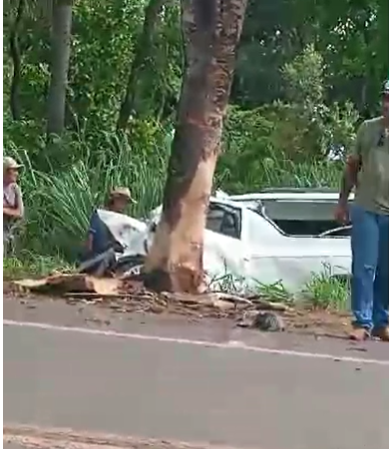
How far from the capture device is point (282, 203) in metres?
11.8

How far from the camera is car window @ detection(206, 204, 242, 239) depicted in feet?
33.7

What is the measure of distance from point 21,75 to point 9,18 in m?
2.13

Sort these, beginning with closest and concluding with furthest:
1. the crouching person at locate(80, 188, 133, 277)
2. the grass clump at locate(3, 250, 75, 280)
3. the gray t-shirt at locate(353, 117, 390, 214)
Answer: the gray t-shirt at locate(353, 117, 390, 214), the crouching person at locate(80, 188, 133, 277), the grass clump at locate(3, 250, 75, 280)

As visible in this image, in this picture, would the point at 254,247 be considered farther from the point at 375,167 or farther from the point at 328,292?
the point at 375,167

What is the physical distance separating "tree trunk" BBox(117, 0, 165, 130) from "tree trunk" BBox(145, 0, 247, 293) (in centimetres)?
852

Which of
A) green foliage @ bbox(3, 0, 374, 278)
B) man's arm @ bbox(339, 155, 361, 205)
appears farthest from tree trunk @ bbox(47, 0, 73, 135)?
man's arm @ bbox(339, 155, 361, 205)

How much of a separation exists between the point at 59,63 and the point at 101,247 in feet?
21.8

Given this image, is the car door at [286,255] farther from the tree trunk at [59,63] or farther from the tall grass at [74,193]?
the tree trunk at [59,63]

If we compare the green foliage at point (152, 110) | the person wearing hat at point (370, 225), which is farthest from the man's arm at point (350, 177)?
the green foliage at point (152, 110)

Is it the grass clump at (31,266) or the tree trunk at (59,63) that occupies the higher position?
the tree trunk at (59,63)

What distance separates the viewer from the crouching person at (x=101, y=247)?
32.3 feet

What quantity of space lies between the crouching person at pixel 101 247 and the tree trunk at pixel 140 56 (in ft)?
21.5

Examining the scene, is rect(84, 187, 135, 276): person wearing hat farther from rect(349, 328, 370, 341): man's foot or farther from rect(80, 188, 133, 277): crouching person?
rect(349, 328, 370, 341): man's foot

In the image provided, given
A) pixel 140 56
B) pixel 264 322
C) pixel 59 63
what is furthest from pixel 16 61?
pixel 264 322
